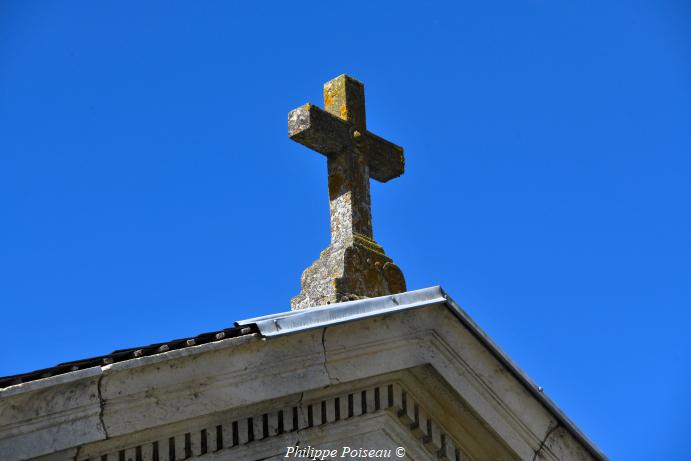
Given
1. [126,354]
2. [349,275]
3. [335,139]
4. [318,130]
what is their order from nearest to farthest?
[126,354]
[349,275]
[318,130]
[335,139]

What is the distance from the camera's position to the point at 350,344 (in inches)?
311

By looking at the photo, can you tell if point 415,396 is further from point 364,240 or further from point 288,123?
point 288,123

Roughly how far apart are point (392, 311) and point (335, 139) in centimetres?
279

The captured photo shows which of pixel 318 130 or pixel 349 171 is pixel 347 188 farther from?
pixel 318 130

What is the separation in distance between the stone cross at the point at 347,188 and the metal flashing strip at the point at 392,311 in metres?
1.53

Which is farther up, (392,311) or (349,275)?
(349,275)

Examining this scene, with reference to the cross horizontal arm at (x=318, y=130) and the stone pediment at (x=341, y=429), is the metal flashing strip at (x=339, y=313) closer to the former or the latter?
the stone pediment at (x=341, y=429)

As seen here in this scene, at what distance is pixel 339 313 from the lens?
7.77 meters

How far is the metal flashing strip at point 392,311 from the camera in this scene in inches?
295

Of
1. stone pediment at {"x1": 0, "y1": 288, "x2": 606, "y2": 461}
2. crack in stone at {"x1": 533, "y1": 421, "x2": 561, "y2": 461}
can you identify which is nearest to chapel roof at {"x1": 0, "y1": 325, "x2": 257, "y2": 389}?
stone pediment at {"x1": 0, "y1": 288, "x2": 606, "y2": 461}

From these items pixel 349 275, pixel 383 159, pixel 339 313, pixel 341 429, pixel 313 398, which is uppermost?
pixel 383 159

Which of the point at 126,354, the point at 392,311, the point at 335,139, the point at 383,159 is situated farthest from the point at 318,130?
the point at 126,354

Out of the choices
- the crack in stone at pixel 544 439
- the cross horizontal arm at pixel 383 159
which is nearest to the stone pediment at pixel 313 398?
the crack in stone at pixel 544 439

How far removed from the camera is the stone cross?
9828mm
